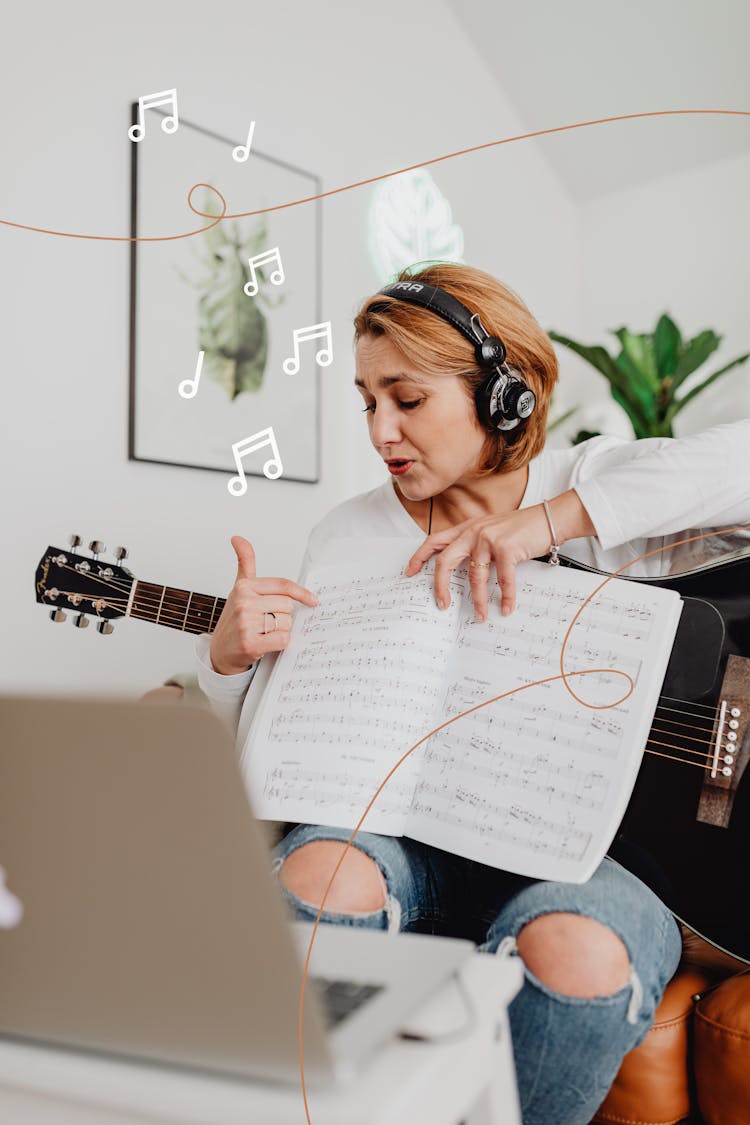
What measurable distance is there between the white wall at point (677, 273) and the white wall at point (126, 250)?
0.90 metres

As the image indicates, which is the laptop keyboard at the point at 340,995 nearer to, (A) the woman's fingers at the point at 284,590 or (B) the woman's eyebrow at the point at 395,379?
(A) the woman's fingers at the point at 284,590

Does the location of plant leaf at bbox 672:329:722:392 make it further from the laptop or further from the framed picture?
the laptop

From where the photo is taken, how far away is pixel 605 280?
3.74m

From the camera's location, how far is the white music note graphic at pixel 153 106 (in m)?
2.23

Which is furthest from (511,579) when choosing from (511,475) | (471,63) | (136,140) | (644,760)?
(471,63)

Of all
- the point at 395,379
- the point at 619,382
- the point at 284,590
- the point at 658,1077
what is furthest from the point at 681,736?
the point at 619,382

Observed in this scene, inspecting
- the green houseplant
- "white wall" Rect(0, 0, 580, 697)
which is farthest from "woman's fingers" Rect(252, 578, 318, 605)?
the green houseplant

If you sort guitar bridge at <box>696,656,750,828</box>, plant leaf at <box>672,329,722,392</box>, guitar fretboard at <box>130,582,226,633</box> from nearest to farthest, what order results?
guitar bridge at <box>696,656,750,828</box> → guitar fretboard at <box>130,582,226,633</box> → plant leaf at <box>672,329,722,392</box>

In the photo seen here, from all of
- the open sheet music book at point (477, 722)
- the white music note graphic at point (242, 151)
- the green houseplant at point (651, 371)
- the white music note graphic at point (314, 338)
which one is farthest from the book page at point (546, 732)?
the green houseplant at point (651, 371)

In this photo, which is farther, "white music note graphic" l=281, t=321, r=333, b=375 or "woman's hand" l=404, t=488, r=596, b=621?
"white music note graphic" l=281, t=321, r=333, b=375

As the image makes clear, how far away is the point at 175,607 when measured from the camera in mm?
1478

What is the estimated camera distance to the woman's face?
1354 millimetres

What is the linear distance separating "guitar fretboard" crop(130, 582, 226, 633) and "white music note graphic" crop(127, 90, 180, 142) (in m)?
1.25

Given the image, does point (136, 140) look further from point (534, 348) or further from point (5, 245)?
point (534, 348)
